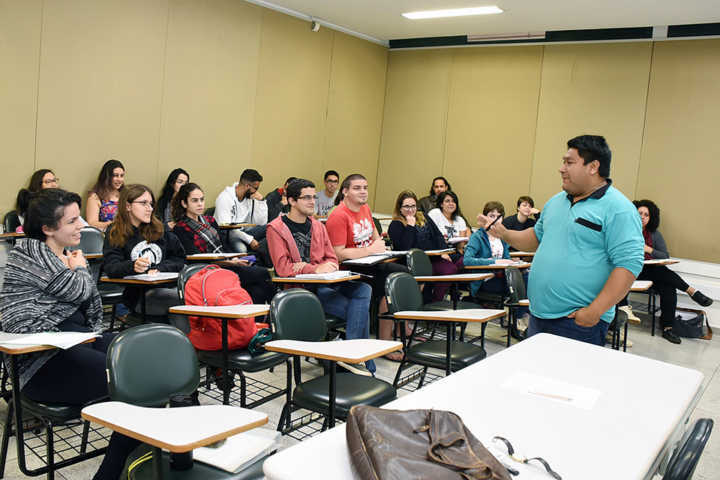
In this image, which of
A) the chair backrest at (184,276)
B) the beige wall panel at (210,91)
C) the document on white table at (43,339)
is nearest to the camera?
the document on white table at (43,339)

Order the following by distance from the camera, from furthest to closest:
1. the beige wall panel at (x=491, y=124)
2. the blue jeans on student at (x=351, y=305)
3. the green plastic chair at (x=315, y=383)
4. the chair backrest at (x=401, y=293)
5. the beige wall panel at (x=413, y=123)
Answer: the beige wall panel at (x=413, y=123) < the beige wall panel at (x=491, y=124) < the blue jeans on student at (x=351, y=305) < the chair backrest at (x=401, y=293) < the green plastic chair at (x=315, y=383)

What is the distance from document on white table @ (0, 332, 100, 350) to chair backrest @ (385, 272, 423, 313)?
1.74 meters

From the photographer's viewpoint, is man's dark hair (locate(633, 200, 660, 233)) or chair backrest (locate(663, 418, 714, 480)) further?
man's dark hair (locate(633, 200, 660, 233))

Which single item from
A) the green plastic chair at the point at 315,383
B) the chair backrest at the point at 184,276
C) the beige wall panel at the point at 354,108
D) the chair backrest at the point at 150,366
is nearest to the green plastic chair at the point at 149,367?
the chair backrest at the point at 150,366

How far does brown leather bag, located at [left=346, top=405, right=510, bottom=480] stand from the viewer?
49.3 inches

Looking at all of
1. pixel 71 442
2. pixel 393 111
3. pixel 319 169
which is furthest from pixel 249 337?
pixel 393 111

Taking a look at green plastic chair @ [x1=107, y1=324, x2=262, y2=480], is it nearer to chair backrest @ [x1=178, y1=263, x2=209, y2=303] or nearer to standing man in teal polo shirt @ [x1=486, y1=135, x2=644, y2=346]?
chair backrest @ [x1=178, y1=263, x2=209, y2=303]

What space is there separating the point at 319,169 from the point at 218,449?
6.83 meters

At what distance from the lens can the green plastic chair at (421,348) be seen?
10.6ft

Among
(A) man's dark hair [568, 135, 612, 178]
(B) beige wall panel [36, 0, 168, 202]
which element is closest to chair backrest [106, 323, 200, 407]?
(A) man's dark hair [568, 135, 612, 178]

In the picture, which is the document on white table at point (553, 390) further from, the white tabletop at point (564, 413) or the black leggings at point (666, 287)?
the black leggings at point (666, 287)

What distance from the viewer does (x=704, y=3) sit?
19.7 feet

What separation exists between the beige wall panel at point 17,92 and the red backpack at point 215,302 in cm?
309

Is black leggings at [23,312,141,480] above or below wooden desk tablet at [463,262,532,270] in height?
below
